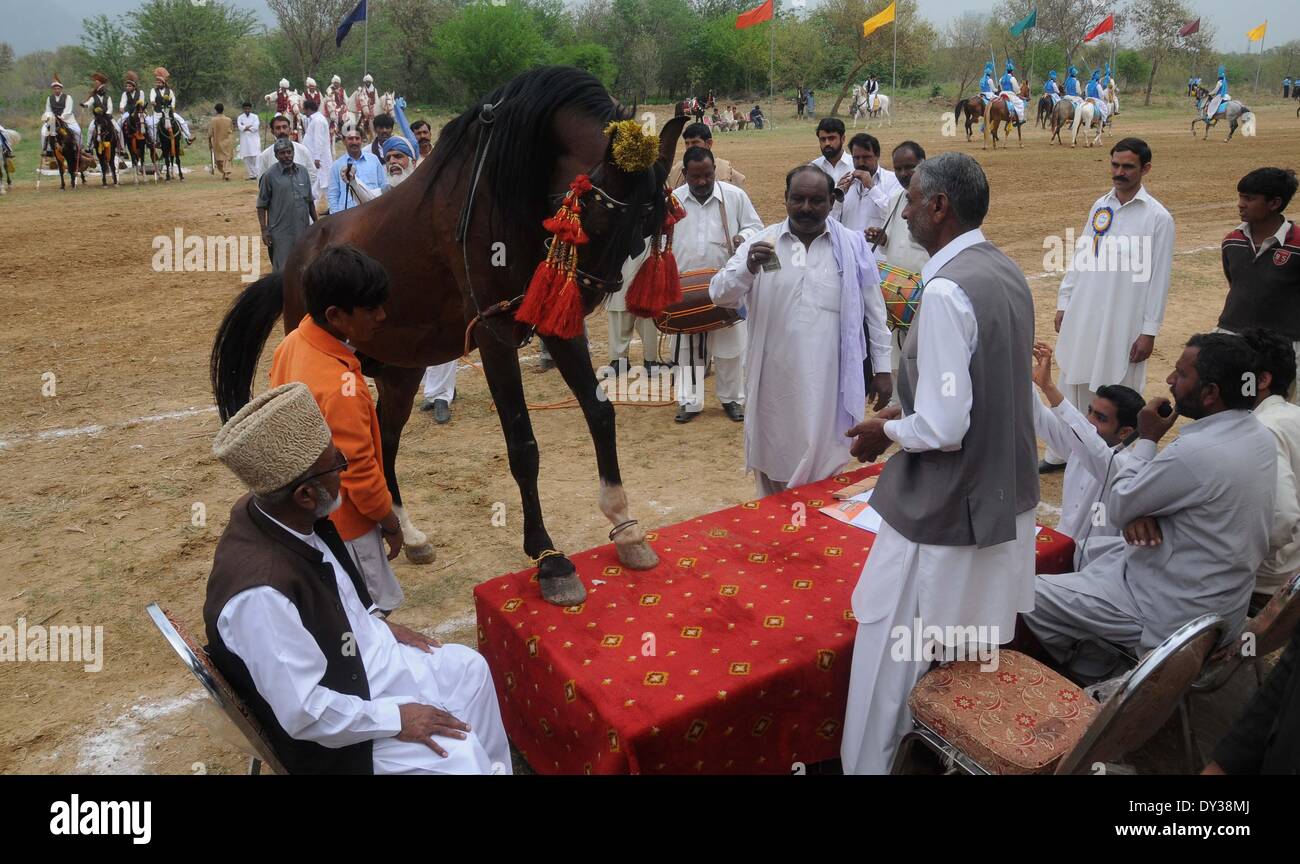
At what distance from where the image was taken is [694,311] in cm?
653

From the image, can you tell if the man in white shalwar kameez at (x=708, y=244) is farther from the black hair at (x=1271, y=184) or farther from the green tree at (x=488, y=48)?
the green tree at (x=488, y=48)

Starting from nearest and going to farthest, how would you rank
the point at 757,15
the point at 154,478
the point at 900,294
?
the point at 900,294, the point at 154,478, the point at 757,15

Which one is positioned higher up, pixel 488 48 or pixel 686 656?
pixel 488 48

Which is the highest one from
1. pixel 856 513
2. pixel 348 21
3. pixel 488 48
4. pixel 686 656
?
pixel 488 48

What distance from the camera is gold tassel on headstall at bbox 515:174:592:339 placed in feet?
11.4

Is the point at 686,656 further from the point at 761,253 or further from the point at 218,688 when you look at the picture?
the point at 761,253

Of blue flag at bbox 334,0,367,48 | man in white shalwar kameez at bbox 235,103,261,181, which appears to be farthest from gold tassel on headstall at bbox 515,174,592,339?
man in white shalwar kameez at bbox 235,103,261,181

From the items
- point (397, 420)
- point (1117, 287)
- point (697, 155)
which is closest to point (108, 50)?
point (697, 155)

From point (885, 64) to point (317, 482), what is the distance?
53471 millimetres

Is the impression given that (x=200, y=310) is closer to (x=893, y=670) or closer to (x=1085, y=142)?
(x=893, y=670)

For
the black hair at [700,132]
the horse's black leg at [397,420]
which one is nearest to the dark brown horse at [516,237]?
the horse's black leg at [397,420]

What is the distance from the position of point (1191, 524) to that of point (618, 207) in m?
2.40

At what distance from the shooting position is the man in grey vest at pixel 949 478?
2.81 meters

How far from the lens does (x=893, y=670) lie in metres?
3.14
